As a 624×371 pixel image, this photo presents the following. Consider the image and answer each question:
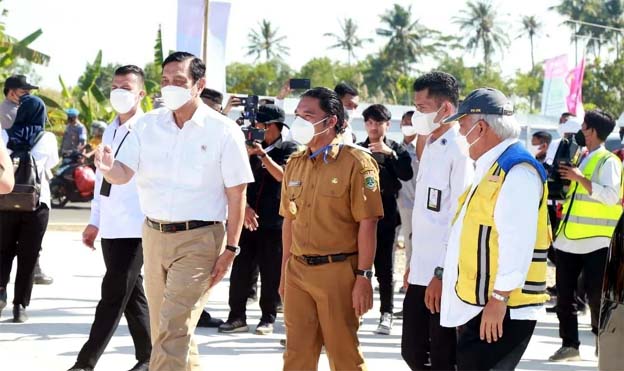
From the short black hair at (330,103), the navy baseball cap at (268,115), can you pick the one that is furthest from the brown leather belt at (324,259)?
the navy baseball cap at (268,115)

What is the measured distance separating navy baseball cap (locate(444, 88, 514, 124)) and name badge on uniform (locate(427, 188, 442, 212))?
3.29 feet

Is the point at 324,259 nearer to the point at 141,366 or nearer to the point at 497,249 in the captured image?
the point at 497,249

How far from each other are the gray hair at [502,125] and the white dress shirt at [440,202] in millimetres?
983

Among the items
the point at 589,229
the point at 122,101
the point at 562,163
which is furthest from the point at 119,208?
the point at 589,229

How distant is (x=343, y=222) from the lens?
19.1 feet

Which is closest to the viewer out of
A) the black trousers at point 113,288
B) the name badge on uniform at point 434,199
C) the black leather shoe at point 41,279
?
the name badge on uniform at point 434,199

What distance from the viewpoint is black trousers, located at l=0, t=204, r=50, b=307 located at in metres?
9.27

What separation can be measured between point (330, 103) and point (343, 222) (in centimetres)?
71

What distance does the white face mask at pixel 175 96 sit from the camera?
593 cm

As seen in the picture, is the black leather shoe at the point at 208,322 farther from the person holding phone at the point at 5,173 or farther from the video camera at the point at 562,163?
the person holding phone at the point at 5,173

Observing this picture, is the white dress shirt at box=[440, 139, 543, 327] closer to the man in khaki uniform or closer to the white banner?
the man in khaki uniform

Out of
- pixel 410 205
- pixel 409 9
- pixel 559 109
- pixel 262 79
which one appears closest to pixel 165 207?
pixel 410 205

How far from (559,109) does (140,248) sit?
2016 cm

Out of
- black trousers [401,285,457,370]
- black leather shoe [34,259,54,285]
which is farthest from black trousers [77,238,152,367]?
black leather shoe [34,259,54,285]
